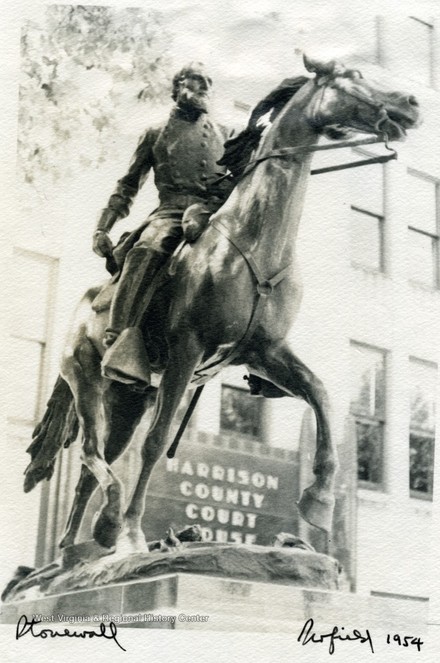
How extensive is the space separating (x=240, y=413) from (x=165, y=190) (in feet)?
2.02

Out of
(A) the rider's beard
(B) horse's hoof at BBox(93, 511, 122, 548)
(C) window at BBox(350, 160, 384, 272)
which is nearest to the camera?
(B) horse's hoof at BBox(93, 511, 122, 548)

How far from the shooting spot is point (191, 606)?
2549mm

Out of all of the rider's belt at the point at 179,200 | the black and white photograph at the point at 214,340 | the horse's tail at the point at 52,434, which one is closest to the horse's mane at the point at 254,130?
the black and white photograph at the point at 214,340

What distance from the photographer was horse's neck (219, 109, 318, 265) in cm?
271

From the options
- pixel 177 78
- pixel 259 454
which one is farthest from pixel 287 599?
pixel 177 78

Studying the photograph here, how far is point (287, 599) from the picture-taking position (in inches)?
104

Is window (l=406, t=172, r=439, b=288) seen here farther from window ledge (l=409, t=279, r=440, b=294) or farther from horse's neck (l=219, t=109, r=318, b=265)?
horse's neck (l=219, t=109, r=318, b=265)

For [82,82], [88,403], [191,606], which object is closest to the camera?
[191,606]

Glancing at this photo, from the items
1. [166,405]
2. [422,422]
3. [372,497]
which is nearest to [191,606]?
[166,405]

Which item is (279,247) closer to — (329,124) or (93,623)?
(329,124)

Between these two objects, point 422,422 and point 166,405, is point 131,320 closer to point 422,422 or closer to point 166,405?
point 166,405

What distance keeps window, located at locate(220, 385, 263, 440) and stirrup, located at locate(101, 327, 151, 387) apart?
241 millimetres
